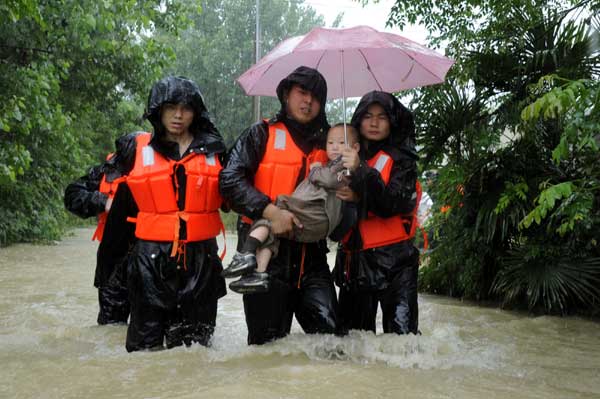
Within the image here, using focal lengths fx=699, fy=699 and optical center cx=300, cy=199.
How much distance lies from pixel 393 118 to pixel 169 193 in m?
1.54

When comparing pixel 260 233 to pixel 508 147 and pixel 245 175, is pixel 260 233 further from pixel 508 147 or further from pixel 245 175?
pixel 508 147

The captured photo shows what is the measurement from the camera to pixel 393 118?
15.2 ft

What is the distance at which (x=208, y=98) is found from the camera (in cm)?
4294

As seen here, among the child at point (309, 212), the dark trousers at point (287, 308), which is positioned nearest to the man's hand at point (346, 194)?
the child at point (309, 212)

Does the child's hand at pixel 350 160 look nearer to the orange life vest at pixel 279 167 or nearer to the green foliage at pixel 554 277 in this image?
the orange life vest at pixel 279 167

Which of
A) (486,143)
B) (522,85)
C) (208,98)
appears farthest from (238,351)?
(208,98)

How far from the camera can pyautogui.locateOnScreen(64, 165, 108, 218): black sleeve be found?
5.65m

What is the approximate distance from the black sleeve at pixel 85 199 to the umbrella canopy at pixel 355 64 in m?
1.56

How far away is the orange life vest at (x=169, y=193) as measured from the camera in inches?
171

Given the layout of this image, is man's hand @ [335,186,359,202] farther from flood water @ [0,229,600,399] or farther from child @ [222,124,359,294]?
flood water @ [0,229,600,399]

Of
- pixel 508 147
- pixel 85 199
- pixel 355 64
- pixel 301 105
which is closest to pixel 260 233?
pixel 301 105

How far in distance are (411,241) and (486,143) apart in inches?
119

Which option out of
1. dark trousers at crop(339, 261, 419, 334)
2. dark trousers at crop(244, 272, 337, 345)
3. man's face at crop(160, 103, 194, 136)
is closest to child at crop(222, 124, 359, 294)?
dark trousers at crop(244, 272, 337, 345)

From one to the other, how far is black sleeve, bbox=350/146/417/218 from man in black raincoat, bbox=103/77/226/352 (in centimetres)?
94
